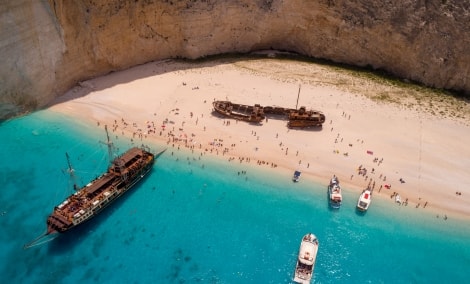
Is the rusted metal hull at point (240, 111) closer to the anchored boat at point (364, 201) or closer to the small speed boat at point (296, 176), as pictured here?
the small speed boat at point (296, 176)

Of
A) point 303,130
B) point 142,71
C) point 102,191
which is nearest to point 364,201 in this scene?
point 303,130

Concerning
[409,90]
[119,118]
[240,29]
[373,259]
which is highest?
[240,29]

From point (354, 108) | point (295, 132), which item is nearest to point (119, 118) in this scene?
point (295, 132)

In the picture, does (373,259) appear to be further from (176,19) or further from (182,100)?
(176,19)

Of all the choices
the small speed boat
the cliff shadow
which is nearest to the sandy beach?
the cliff shadow

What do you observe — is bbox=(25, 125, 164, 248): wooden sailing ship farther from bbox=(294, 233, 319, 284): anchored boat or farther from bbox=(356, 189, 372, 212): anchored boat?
bbox=(356, 189, 372, 212): anchored boat

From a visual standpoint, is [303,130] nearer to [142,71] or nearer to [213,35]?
[213,35]
